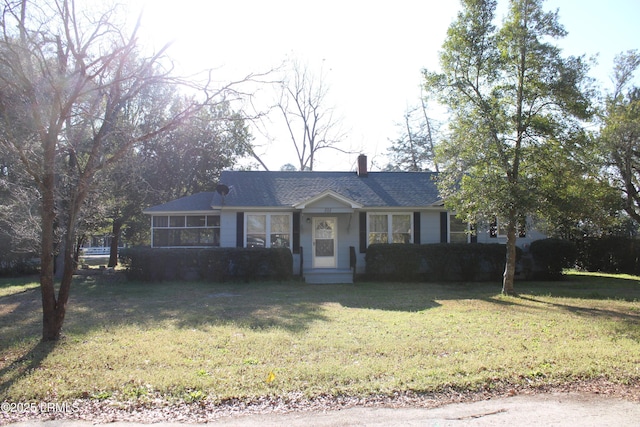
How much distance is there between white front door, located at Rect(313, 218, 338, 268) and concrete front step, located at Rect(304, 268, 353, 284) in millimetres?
888

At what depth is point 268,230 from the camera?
16281mm

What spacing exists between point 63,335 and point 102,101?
394cm

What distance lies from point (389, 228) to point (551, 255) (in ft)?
19.3

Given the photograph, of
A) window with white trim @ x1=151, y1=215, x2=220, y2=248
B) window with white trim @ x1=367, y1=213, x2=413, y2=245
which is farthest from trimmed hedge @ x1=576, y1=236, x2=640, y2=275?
window with white trim @ x1=151, y1=215, x2=220, y2=248

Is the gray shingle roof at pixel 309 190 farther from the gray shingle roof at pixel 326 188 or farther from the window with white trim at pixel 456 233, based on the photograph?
the window with white trim at pixel 456 233

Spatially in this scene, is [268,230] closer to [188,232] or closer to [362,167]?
[188,232]

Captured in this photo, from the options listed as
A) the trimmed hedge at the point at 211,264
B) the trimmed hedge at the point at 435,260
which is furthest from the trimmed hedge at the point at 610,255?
the trimmed hedge at the point at 211,264

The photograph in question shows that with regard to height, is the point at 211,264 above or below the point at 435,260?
below

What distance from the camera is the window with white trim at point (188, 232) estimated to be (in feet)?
54.4

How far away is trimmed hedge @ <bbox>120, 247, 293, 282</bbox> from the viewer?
14953mm

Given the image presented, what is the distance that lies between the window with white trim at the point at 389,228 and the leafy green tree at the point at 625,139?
8.27 meters

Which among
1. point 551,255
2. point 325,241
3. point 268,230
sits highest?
point 268,230

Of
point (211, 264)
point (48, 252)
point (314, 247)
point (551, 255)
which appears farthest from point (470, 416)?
point (551, 255)
